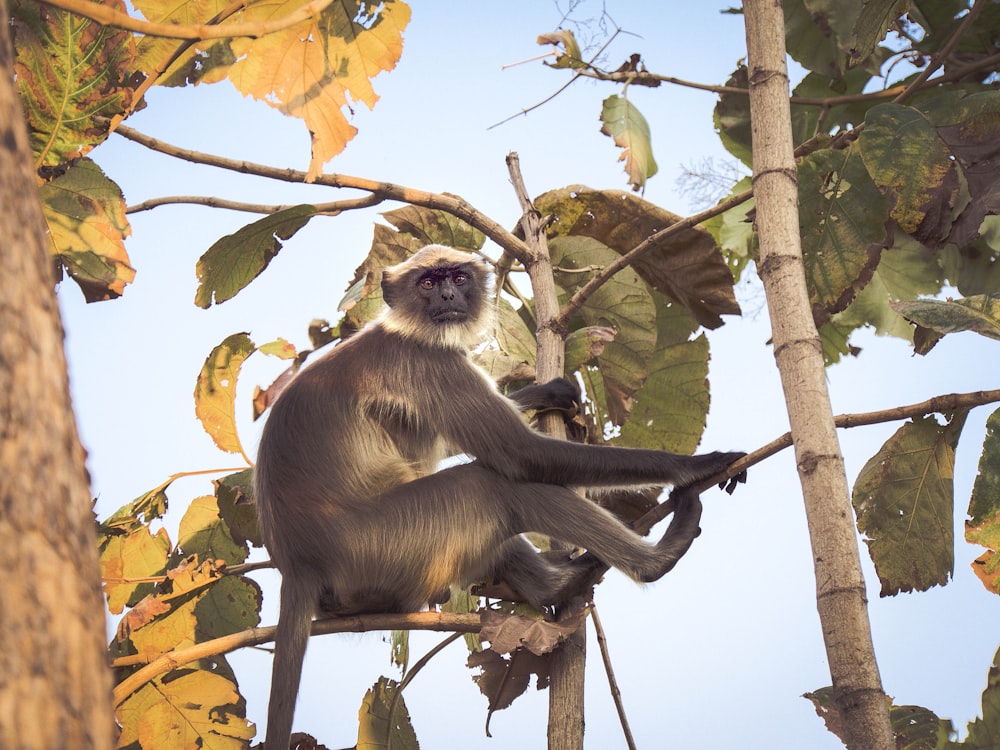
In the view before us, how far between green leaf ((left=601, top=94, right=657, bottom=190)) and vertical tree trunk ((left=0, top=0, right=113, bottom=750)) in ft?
9.99

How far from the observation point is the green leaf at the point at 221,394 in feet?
11.9

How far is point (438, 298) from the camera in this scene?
13.2 ft

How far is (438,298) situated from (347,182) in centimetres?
92

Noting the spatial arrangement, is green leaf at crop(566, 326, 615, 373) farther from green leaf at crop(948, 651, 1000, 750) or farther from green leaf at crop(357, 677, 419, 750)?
green leaf at crop(948, 651, 1000, 750)

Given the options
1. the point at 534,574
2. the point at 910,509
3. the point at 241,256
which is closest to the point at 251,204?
the point at 241,256

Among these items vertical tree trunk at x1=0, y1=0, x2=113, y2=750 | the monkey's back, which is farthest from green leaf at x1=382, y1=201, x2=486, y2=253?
vertical tree trunk at x1=0, y1=0, x2=113, y2=750

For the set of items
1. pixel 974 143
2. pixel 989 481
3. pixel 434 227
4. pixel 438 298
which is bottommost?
pixel 989 481

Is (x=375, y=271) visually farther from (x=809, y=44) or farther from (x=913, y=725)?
(x=913, y=725)

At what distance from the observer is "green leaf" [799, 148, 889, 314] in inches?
124

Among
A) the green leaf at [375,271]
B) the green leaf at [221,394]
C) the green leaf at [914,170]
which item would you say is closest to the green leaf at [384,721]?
the green leaf at [221,394]

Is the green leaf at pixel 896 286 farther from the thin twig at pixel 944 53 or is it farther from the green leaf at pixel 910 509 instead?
the green leaf at pixel 910 509

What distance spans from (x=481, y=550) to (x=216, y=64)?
5.96ft

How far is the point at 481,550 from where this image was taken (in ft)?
11.3

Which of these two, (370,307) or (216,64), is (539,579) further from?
(216,64)
